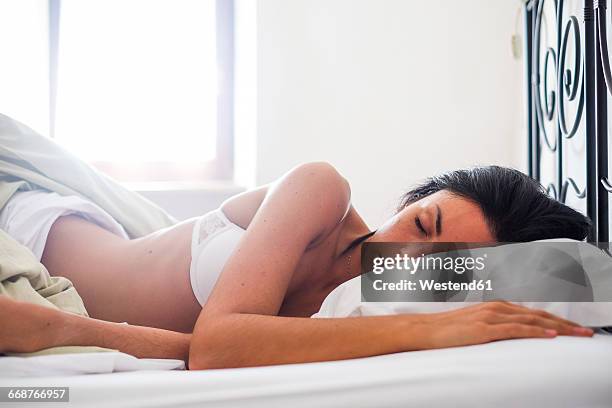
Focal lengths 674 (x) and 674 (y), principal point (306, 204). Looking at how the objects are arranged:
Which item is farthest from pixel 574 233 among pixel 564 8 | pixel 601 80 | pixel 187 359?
pixel 564 8

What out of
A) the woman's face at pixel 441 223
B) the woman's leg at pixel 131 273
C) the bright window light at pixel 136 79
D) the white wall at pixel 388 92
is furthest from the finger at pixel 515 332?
the bright window light at pixel 136 79

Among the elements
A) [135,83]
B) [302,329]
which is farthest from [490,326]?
[135,83]

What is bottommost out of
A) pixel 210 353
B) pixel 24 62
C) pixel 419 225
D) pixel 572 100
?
pixel 210 353

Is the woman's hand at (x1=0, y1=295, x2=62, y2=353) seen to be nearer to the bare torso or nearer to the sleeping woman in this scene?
the sleeping woman

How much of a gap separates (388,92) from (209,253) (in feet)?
5.53

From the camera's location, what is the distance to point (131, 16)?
9.83ft

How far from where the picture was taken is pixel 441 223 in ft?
3.83

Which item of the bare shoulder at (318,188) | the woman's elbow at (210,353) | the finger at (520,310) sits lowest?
the woman's elbow at (210,353)

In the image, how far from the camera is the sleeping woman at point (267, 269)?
93 centimetres

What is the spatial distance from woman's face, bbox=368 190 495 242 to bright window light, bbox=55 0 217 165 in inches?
78.8

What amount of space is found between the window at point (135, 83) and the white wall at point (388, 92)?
1.58ft

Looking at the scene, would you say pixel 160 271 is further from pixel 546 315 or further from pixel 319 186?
pixel 546 315

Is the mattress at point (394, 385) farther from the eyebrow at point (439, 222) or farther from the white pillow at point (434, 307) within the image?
the eyebrow at point (439, 222)

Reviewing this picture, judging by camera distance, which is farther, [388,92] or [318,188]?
[388,92]
